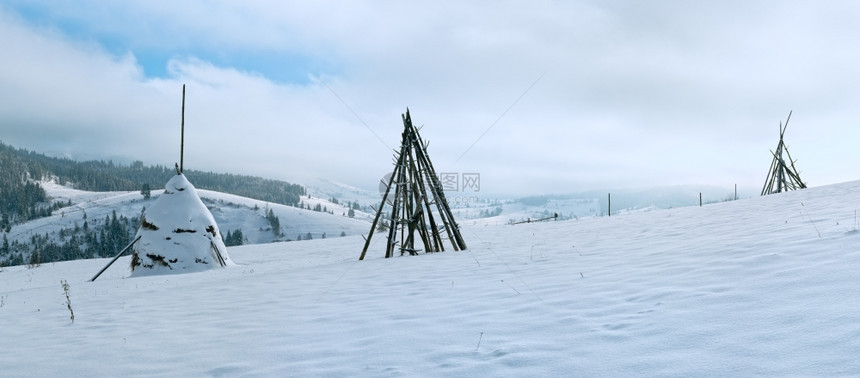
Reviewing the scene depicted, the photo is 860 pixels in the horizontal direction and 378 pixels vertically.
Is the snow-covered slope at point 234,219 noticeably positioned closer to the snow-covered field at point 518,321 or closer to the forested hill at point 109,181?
the forested hill at point 109,181

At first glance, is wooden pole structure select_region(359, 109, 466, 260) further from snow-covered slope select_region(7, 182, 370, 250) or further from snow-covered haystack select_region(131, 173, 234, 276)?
snow-covered slope select_region(7, 182, 370, 250)

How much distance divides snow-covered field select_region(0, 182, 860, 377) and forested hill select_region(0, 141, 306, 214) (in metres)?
131

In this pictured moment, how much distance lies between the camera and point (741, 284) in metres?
3.24

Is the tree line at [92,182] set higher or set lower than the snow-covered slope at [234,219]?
higher

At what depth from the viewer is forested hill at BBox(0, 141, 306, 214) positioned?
121 metres

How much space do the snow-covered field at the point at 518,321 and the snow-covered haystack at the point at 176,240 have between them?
3.73 metres

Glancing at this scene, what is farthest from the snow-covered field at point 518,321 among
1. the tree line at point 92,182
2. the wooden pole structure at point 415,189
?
the tree line at point 92,182

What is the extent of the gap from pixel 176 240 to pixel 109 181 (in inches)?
6833

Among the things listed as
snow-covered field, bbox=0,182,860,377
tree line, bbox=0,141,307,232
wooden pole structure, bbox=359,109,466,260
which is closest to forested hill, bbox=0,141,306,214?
tree line, bbox=0,141,307,232

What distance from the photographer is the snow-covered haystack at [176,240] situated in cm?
977

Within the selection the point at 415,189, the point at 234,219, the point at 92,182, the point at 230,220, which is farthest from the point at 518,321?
the point at 92,182

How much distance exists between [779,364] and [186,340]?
12.8 ft

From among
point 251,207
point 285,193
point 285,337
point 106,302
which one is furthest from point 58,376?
point 285,193

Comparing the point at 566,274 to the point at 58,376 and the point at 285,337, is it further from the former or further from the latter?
the point at 58,376
